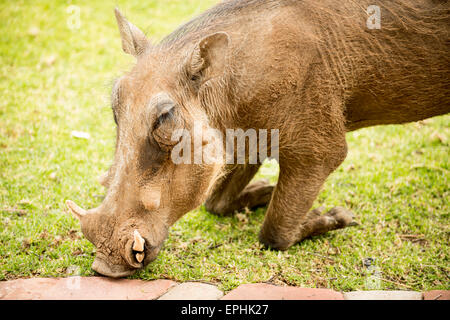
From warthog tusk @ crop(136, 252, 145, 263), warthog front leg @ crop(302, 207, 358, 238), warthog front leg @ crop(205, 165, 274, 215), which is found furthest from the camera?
warthog front leg @ crop(205, 165, 274, 215)

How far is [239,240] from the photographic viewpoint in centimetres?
342

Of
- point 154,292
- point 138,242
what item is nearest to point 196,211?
point 154,292

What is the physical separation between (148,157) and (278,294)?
3.55 ft

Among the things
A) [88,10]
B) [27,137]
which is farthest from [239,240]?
[88,10]

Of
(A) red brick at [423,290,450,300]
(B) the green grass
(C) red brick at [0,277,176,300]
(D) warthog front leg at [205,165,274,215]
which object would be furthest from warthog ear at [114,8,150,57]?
(A) red brick at [423,290,450,300]

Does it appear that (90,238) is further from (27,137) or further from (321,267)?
(27,137)

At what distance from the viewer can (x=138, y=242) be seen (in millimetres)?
2428

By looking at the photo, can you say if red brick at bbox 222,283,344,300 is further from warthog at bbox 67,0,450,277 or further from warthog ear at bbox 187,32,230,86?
warthog ear at bbox 187,32,230,86

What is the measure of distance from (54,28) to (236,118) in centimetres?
519

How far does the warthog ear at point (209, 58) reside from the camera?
243 centimetres

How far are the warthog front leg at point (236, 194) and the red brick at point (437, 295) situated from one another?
5.27 ft

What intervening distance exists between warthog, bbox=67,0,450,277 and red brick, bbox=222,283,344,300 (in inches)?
22.0

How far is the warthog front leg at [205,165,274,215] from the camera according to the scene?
12.2 feet

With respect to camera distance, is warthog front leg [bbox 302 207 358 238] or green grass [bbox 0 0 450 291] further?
warthog front leg [bbox 302 207 358 238]
